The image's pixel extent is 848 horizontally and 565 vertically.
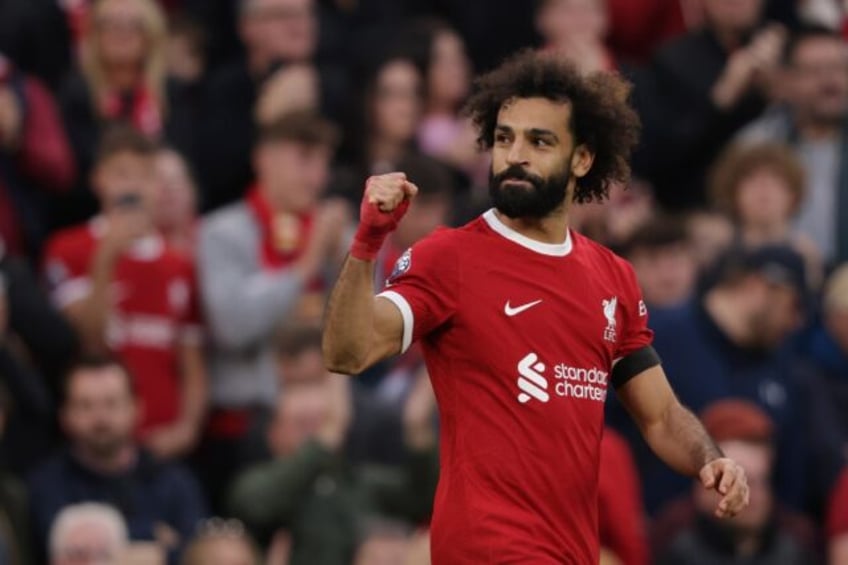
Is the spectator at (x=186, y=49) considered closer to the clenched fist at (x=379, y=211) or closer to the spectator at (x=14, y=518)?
the spectator at (x=14, y=518)

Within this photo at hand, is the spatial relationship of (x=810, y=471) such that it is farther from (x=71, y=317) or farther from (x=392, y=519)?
(x=71, y=317)

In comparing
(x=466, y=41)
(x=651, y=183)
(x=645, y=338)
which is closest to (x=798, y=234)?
(x=651, y=183)

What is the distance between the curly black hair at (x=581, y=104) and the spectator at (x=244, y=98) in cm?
580

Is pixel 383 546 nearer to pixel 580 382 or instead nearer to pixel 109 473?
pixel 109 473

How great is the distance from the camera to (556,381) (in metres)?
6.37

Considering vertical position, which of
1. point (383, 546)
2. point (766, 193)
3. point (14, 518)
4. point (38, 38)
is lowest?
point (14, 518)

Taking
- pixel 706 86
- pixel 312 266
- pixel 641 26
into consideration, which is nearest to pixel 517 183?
pixel 312 266

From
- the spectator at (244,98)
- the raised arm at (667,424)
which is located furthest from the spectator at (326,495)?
the raised arm at (667,424)

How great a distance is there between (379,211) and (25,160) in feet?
19.0

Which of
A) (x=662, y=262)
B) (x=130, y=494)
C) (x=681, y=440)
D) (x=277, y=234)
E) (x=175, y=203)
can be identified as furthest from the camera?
(x=175, y=203)

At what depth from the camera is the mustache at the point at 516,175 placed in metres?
6.30

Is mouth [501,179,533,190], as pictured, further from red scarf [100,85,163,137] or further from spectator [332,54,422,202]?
red scarf [100,85,163,137]

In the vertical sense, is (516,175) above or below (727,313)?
above

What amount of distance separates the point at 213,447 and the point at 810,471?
275 cm
